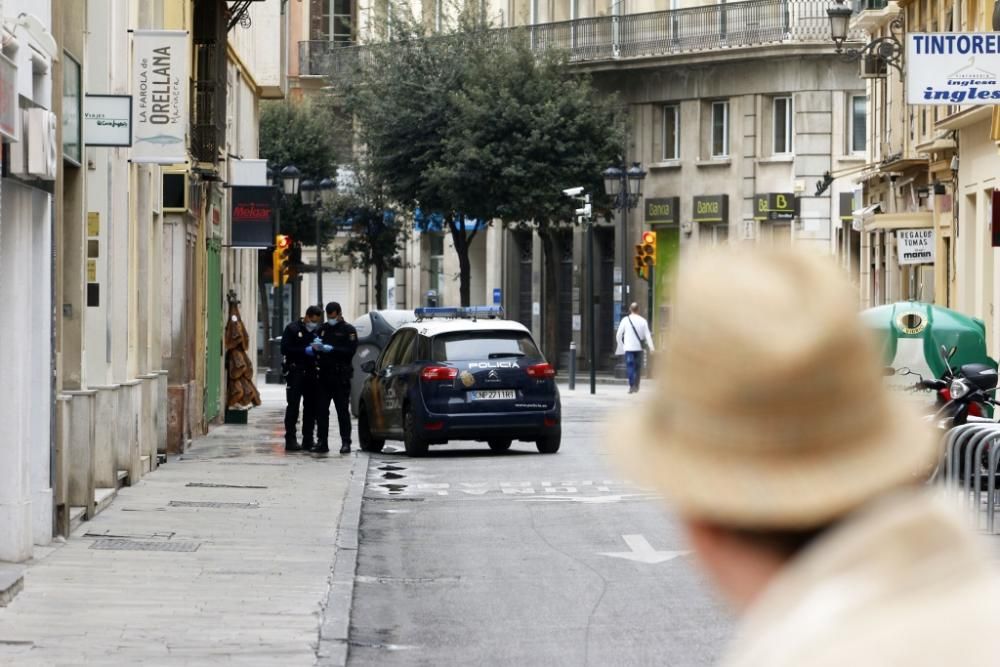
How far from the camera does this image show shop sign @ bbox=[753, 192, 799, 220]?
54.3 meters

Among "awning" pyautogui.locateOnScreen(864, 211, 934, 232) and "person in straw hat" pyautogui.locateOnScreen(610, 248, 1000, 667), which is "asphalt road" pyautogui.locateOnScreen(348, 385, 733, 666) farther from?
"awning" pyautogui.locateOnScreen(864, 211, 934, 232)

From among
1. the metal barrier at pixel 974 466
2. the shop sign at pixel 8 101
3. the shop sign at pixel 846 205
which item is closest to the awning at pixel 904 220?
the shop sign at pixel 846 205

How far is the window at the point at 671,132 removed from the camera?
5788cm

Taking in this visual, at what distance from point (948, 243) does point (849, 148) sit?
16.6 meters

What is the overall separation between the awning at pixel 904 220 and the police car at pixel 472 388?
16.1 meters

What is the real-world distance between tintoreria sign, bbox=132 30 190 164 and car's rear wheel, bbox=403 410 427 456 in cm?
550

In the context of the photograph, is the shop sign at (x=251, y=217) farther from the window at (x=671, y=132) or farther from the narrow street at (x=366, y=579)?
the window at (x=671, y=132)

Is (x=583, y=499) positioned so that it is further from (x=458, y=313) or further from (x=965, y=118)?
(x=965, y=118)

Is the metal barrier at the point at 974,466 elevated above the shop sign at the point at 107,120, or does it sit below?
below

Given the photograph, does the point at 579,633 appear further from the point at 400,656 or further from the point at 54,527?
the point at 54,527

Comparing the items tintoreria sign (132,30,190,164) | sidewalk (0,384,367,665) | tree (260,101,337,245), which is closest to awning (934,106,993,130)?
sidewalk (0,384,367,665)

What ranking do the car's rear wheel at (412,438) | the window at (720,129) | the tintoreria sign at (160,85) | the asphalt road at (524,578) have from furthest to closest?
the window at (720,129), the car's rear wheel at (412,438), the tintoreria sign at (160,85), the asphalt road at (524,578)

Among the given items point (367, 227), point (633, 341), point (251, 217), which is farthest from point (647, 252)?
point (367, 227)

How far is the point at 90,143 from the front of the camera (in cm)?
1611
